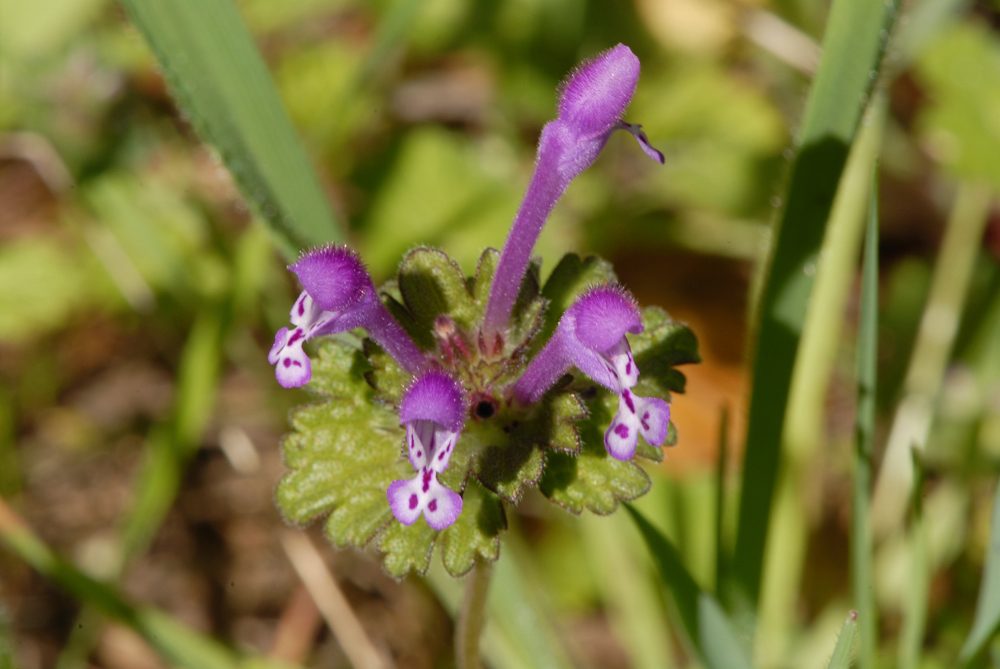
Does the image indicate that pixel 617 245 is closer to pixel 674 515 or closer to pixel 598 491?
pixel 674 515

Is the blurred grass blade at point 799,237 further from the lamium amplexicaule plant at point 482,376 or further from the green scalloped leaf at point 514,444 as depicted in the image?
the green scalloped leaf at point 514,444

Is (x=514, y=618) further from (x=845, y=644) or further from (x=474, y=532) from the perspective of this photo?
(x=845, y=644)

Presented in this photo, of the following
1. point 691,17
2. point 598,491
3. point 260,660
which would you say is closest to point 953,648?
point 598,491

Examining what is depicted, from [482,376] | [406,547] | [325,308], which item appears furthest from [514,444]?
[325,308]

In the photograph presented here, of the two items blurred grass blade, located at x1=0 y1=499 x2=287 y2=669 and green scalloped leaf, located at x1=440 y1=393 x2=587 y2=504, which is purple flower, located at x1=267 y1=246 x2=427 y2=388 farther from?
blurred grass blade, located at x1=0 y1=499 x2=287 y2=669

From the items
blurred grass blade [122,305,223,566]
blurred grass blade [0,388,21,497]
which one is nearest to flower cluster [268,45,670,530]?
blurred grass blade [122,305,223,566]
